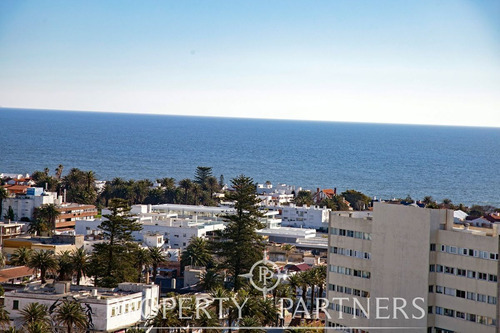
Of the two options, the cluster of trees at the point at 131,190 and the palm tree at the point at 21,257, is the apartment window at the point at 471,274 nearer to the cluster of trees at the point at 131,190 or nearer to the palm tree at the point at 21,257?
the palm tree at the point at 21,257

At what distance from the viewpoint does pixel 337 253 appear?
35.2 m

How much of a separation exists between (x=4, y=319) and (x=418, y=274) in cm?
1576

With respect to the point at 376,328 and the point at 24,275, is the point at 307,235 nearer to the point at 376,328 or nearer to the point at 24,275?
the point at 24,275

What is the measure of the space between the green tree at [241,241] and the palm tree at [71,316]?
14.1 meters

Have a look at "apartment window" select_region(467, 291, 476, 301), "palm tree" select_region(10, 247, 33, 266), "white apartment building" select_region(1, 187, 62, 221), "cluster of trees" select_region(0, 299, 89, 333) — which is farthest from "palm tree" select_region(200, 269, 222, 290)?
"white apartment building" select_region(1, 187, 62, 221)

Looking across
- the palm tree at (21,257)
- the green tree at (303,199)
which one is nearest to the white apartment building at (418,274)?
the palm tree at (21,257)

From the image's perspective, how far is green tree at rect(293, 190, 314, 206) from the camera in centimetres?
9123

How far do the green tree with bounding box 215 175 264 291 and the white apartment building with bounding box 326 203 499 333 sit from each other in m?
14.1

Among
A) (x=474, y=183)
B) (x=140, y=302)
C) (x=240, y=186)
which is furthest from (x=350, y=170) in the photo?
(x=140, y=302)

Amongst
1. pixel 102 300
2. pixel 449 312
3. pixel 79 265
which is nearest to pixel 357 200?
pixel 79 265

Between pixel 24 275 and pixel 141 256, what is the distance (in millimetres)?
6201

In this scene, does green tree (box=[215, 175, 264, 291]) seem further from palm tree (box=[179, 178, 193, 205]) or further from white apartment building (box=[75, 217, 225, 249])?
palm tree (box=[179, 178, 193, 205])

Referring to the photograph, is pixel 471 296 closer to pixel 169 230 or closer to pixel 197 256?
pixel 197 256

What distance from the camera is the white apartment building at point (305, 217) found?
82.6 m
